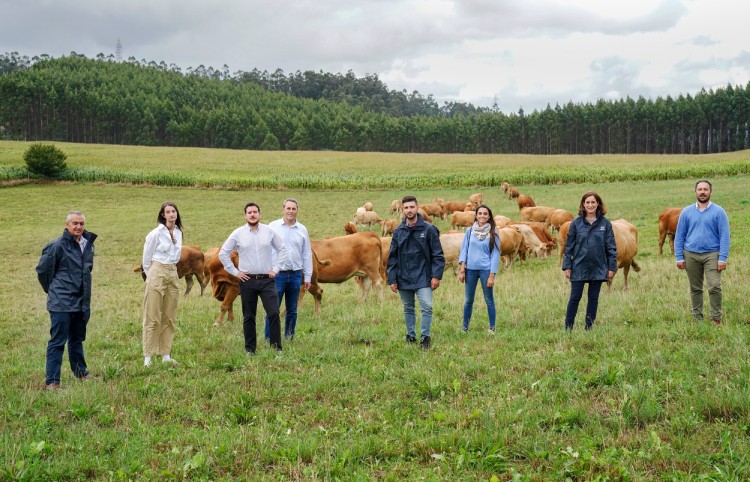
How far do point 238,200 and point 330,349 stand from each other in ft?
106

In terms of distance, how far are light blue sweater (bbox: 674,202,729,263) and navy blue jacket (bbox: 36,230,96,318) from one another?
25.7 ft

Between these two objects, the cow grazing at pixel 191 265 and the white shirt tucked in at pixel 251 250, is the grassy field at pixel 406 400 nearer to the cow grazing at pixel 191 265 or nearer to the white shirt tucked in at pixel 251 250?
the white shirt tucked in at pixel 251 250

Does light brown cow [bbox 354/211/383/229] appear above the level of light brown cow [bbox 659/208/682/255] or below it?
below

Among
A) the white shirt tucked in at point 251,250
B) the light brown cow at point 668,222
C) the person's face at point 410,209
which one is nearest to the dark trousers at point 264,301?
the white shirt tucked in at point 251,250

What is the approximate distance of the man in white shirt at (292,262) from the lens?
9016 millimetres

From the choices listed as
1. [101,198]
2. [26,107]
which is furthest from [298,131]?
[101,198]

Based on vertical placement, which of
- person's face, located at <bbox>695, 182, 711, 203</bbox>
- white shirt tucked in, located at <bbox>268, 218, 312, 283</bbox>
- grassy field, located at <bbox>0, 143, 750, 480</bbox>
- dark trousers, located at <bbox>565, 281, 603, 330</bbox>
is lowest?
grassy field, located at <bbox>0, 143, 750, 480</bbox>

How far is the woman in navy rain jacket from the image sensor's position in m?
8.49

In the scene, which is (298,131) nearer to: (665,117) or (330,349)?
(665,117)

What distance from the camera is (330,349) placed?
26.2 feet

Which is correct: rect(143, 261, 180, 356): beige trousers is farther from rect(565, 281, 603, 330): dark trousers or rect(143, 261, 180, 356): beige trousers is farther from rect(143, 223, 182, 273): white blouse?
rect(565, 281, 603, 330): dark trousers

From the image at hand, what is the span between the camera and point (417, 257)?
8.33 meters

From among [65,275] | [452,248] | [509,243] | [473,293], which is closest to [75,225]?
[65,275]

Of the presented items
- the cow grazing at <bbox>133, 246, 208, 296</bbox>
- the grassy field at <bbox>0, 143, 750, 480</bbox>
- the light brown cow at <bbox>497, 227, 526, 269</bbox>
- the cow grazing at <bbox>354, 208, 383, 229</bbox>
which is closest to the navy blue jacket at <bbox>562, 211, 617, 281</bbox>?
the grassy field at <bbox>0, 143, 750, 480</bbox>
